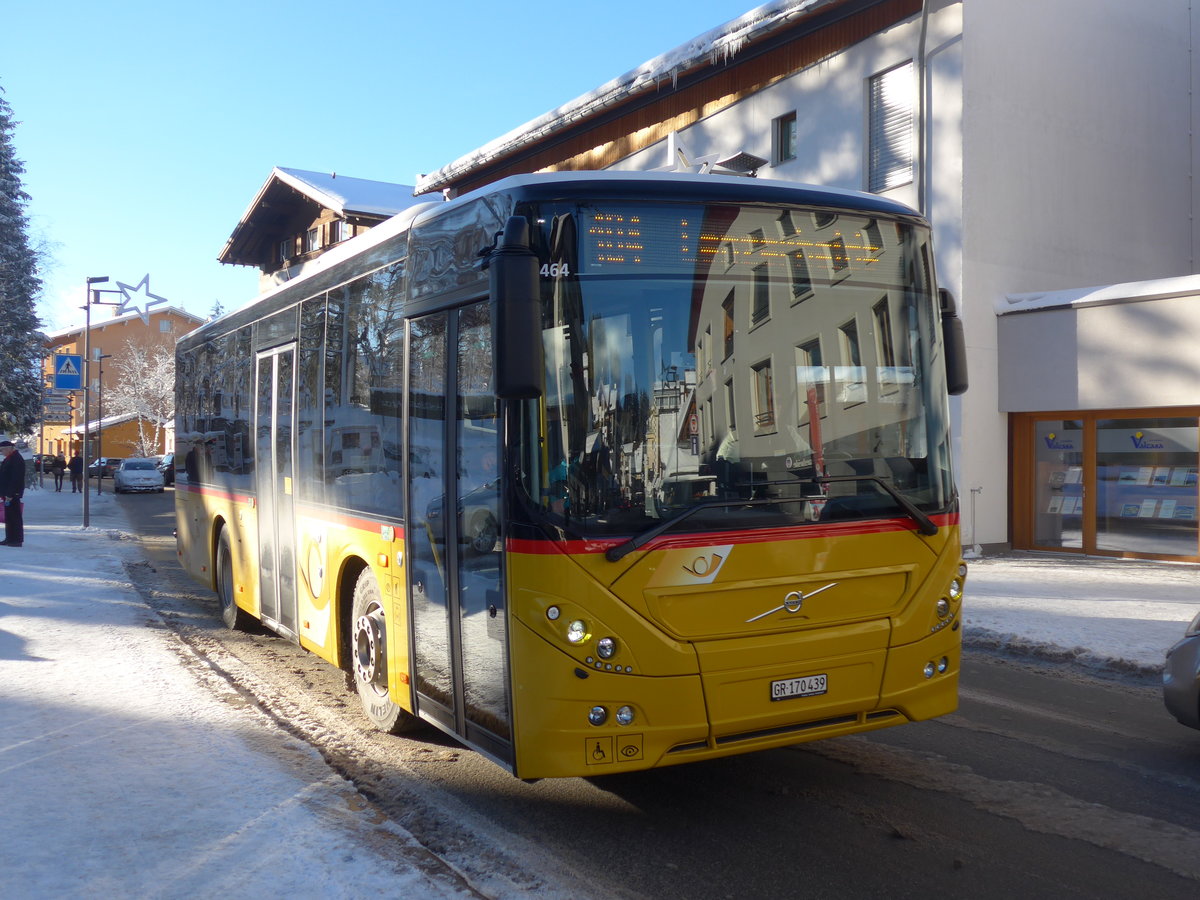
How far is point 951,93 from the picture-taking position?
16.6 m

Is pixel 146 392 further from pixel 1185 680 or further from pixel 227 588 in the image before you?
pixel 1185 680

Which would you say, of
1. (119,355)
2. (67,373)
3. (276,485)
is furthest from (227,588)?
(119,355)

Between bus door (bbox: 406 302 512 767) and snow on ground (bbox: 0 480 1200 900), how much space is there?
65 centimetres

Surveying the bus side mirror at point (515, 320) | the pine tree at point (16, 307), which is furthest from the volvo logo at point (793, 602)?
the pine tree at point (16, 307)

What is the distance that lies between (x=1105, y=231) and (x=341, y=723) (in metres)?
16.4

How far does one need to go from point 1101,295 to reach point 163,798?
48.2 ft

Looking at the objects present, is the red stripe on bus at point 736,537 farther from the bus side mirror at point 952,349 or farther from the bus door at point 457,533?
the bus side mirror at point 952,349

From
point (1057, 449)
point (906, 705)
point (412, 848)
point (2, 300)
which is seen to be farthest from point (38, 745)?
point (2, 300)

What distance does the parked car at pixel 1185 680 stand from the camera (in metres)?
5.99

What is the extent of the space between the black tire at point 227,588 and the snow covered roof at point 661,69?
13.1 metres

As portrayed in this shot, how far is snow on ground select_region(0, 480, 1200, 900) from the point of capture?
4363 millimetres

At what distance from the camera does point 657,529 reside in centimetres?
467

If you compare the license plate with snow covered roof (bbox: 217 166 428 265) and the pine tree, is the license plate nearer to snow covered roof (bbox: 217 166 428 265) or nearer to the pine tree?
snow covered roof (bbox: 217 166 428 265)

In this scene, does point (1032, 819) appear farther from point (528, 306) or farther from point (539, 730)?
point (528, 306)
